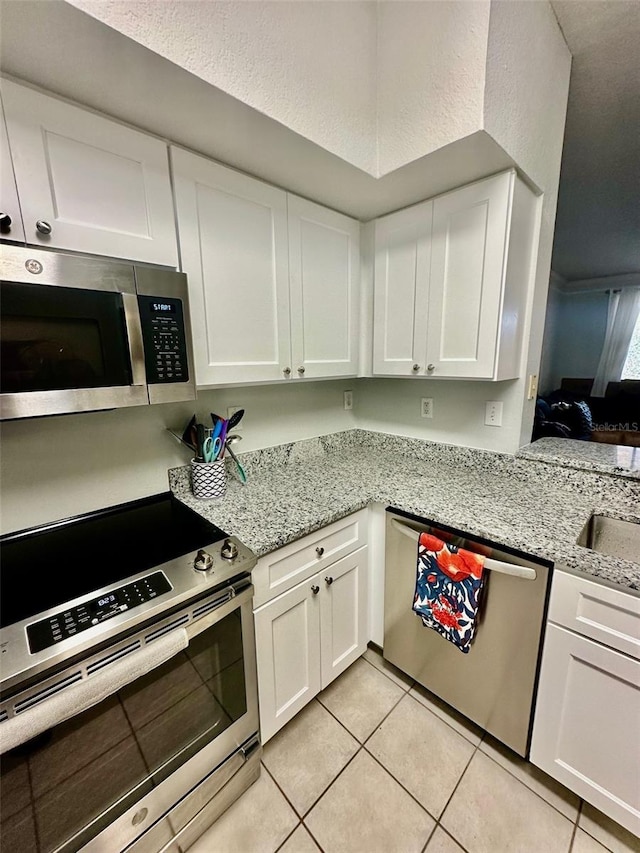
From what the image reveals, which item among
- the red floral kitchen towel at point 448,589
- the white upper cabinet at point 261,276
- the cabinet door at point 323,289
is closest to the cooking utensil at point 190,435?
the white upper cabinet at point 261,276

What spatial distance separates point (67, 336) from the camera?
86 centimetres

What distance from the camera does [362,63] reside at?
118 cm

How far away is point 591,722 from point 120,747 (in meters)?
1.30

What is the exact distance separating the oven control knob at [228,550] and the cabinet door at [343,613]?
43 cm

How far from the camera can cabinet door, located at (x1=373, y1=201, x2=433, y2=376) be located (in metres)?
1.51

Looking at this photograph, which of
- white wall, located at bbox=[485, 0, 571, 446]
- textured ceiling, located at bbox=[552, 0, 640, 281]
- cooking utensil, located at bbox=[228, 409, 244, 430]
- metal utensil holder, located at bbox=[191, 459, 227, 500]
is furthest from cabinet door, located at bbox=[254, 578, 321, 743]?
textured ceiling, located at bbox=[552, 0, 640, 281]

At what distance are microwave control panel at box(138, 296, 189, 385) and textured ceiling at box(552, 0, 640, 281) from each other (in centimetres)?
164

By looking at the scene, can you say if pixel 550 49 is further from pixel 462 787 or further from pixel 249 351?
pixel 462 787

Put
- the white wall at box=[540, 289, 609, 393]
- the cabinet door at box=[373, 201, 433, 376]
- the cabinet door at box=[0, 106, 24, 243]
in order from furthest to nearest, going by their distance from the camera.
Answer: the white wall at box=[540, 289, 609, 393], the cabinet door at box=[373, 201, 433, 376], the cabinet door at box=[0, 106, 24, 243]

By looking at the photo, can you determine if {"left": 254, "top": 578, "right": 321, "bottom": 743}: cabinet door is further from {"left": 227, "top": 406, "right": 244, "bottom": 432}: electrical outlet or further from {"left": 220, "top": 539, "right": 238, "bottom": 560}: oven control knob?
{"left": 227, "top": 406, "right": 244, "bottom": 432}: electrical outlet

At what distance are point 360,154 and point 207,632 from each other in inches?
63.3

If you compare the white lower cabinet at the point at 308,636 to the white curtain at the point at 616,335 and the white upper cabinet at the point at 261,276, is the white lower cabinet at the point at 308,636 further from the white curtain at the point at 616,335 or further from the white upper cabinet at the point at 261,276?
the white curtain at the point at 616,335

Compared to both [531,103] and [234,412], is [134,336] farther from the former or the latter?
[531,103]

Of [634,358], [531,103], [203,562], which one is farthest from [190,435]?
[634,358]
